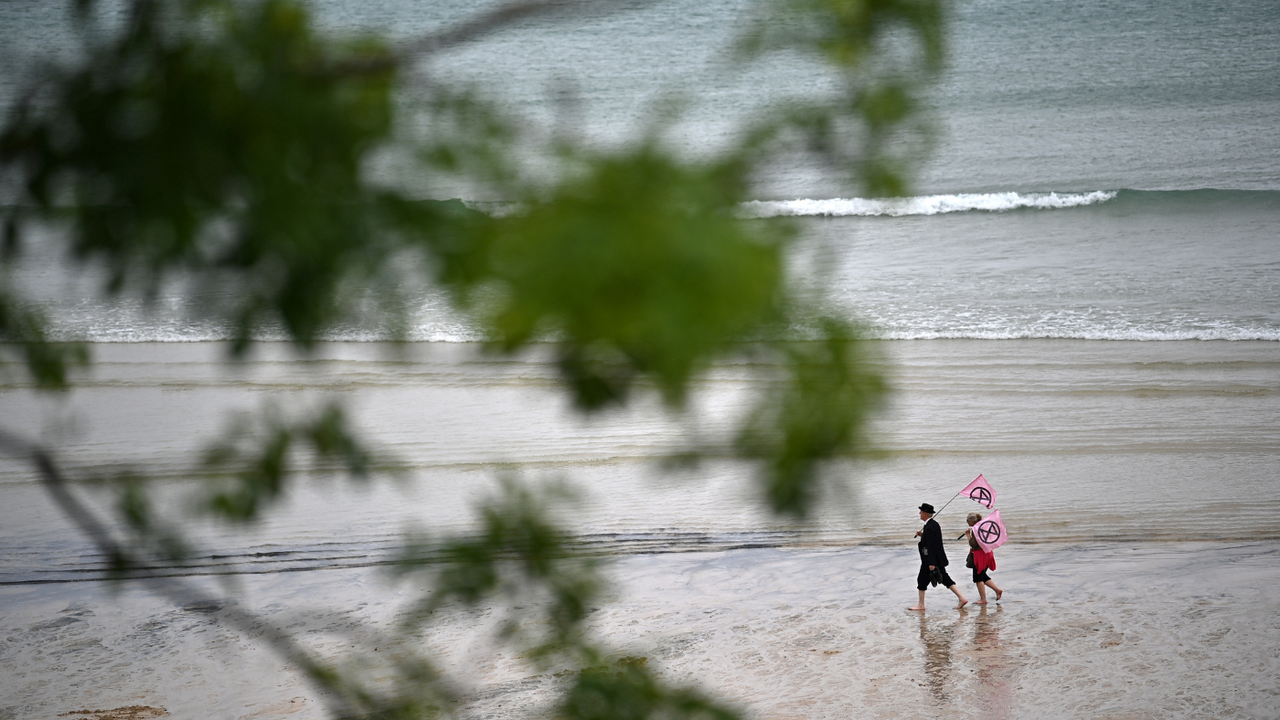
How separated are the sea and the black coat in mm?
500

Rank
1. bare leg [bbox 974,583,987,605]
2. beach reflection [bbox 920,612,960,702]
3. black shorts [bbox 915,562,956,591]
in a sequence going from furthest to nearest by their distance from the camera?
1. bare leg [bbox 974,583,987,605]
2. black shorts [bbox 915,562,956,591]
3. beach reflection [bbox 920,612,960,702]

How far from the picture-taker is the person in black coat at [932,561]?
9258mm

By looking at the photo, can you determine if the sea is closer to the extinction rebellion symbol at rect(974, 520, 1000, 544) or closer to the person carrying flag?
the person carrying flag

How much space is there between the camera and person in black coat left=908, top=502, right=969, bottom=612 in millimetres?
9258

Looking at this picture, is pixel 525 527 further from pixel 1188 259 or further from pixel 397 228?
pixel 1188 259

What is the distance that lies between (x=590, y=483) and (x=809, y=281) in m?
9.99

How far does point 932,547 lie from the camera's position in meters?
9.24

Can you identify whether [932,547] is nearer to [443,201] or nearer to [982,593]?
[982,593]

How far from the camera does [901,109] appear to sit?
4.52 feet

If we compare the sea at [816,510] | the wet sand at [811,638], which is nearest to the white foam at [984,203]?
the sea at [816,510]

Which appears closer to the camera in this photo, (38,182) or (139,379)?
(38,182)

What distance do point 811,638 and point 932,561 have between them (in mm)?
1263

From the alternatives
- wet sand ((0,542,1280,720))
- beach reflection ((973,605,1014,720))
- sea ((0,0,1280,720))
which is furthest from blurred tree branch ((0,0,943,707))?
beach reflection ((973,605,1014,720))

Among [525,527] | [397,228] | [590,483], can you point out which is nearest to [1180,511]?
[590,483]
